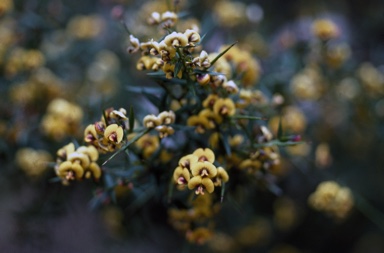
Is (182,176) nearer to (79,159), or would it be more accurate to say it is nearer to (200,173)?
(200,173)

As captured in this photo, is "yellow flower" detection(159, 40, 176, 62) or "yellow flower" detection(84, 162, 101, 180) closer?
"yellow flower" detection(159, 40, 176, 62)

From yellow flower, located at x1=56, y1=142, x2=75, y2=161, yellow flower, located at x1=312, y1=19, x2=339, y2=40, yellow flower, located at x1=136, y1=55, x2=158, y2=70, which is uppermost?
yellow flower, located at x1=136, y1=55, x2=158, y2=70

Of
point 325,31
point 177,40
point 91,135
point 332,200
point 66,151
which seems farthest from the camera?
point 325,31

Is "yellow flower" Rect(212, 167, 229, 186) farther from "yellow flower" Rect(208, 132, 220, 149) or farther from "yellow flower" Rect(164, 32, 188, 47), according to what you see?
"yellow flower" Rect(164, 32, 188, 47)

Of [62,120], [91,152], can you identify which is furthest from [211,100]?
[62,120]

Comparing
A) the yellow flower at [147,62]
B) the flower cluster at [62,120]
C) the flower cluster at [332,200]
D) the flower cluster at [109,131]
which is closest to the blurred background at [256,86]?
the flower cluster at [62,120]

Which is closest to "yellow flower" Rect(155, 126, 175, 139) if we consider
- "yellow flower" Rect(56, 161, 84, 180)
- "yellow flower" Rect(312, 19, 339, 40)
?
"yellow flower" Rect(56, 161, 84, 180)
